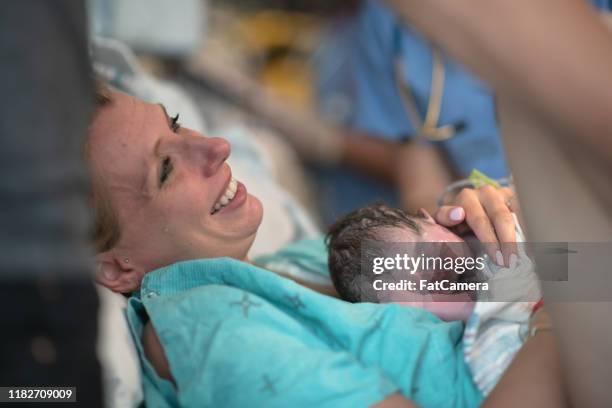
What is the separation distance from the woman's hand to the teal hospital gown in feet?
0.23

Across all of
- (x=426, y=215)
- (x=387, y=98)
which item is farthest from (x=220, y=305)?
(x=387, y=98)

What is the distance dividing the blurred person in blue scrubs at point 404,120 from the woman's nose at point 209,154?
141 mm

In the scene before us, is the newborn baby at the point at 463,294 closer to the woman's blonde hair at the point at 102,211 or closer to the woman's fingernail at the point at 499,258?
the woman's fingernail at the point at 499,258

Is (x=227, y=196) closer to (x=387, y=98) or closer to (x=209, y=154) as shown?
(x=209, y=154)

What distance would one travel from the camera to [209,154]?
0.49 metres

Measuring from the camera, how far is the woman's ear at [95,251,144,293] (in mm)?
495

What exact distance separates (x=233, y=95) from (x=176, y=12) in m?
0.17

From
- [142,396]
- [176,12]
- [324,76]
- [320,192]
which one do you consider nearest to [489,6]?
[142,396]

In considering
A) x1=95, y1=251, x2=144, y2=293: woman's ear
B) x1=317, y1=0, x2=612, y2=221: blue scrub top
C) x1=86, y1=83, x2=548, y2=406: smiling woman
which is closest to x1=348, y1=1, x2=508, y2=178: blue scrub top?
x1=317, y1=0, x2=612, y2=221: blue scrub top

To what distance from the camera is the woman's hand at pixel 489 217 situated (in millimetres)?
480

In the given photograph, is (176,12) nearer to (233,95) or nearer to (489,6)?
(233,95)

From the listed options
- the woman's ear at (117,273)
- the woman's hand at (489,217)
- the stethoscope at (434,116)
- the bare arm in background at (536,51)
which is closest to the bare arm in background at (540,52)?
the bare arm in background at (536,51)

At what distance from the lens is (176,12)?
1295 mm

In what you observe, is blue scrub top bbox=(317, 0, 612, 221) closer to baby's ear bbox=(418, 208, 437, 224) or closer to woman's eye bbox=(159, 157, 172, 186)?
baby's ear bbox=(418, 208, 437, 224)
